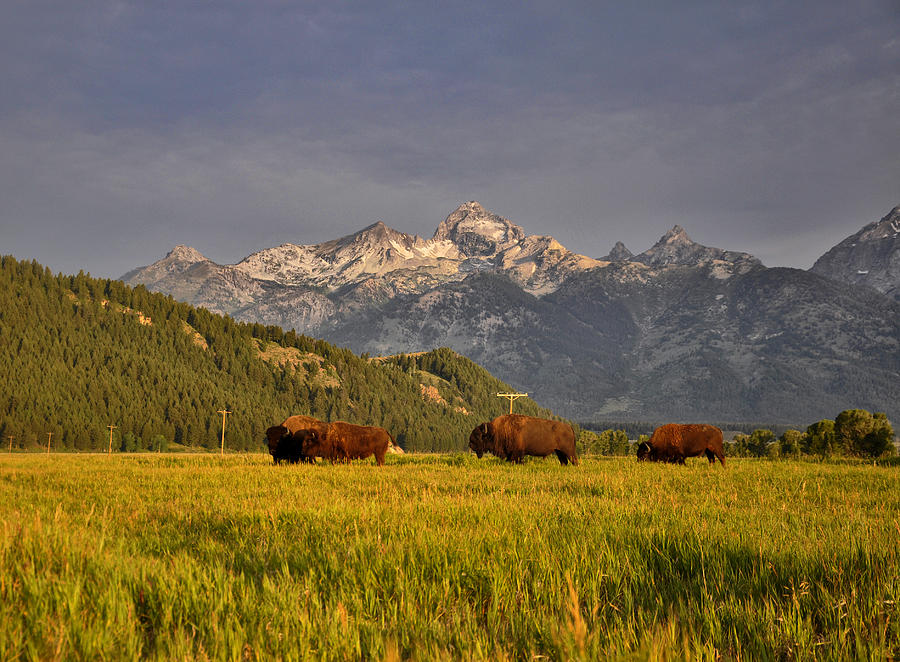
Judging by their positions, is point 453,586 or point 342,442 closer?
point 453,586

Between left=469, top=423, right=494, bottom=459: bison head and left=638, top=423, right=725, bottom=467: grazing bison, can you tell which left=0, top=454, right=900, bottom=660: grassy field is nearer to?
left=469, top=423, right=494, bottom=459: bison head

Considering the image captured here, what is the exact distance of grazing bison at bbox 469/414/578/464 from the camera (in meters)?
23.2

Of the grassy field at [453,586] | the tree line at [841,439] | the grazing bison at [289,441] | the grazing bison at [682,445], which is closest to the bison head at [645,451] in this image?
the grazing bison at [682,445]

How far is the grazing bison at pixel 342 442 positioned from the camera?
24641 millimetres

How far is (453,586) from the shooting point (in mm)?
4090

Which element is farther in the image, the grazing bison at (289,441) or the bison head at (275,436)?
the bison head at (275,436)

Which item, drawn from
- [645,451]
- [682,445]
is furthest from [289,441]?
[682,445]

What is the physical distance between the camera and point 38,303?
18938 centimetres

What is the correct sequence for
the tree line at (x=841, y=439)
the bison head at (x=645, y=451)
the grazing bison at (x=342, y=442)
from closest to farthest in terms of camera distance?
1. the grazing bison at (x=342, y=442)
2. the bison head at (x=645, y=451)
3. the tree line at (x=841, y=439)

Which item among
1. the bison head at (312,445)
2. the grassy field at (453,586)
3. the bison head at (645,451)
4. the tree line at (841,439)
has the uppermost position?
the grassy field at (453,586)

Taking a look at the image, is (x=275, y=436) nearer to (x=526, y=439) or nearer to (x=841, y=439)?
(x=526, y=439)

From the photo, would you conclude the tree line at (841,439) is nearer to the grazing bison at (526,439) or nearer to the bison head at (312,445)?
the grazing bison at (526,439)

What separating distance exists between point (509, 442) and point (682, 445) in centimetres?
905

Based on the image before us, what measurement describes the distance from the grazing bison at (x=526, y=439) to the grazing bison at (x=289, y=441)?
8.41 m
